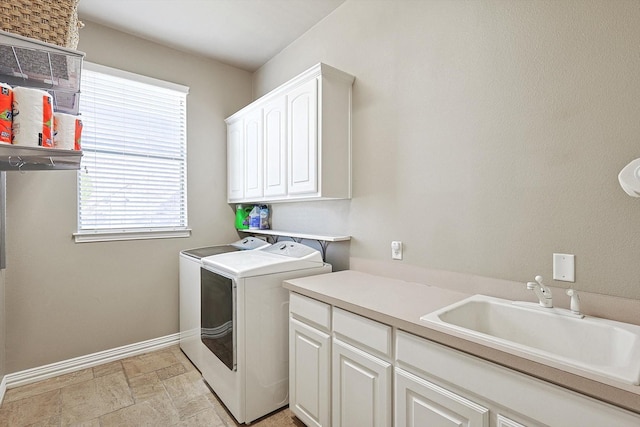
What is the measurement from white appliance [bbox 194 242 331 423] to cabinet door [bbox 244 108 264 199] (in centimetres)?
84

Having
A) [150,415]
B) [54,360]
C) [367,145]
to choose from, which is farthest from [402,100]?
[54,360]

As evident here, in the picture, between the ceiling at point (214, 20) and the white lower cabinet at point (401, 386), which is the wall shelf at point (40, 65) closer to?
the ceiling at point (214, 20)

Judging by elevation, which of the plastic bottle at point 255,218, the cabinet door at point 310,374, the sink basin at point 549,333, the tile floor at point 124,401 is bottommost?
the tile floor at point 124,401

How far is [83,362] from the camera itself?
2.57 m

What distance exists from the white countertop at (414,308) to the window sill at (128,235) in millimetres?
1642

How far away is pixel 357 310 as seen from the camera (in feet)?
4.69

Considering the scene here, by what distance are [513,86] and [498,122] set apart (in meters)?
0.17

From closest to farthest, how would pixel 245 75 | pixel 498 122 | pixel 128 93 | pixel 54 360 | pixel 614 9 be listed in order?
pixel 614 9, pixel 498 122, pixel 54 360, pixel 128 93, pixel 245 75

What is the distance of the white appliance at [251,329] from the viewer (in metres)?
1.89

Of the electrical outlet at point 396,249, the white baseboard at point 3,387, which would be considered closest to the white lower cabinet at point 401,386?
the electrical outlet at point 396,249

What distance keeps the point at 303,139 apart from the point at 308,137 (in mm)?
59

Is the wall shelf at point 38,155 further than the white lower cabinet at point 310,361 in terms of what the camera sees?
No

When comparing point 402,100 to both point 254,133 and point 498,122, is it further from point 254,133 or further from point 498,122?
point 254,133

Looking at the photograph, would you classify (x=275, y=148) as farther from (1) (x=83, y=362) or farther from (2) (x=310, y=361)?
(1) (x=83, y=362)
